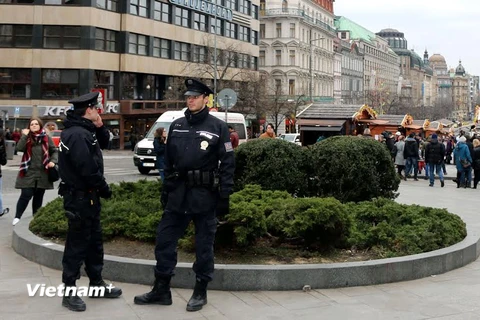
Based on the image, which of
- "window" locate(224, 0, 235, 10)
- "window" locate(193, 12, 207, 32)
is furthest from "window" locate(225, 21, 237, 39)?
"window" locate(193, 12, 207, 32)

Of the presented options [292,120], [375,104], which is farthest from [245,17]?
[375,104]

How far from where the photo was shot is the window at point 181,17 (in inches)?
2219

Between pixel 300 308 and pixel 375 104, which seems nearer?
pixel 300 308

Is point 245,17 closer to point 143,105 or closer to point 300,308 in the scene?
point 143,105

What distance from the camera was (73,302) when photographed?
18.3ft

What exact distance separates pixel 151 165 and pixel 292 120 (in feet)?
127

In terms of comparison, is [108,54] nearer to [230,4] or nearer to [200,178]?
[230,4]

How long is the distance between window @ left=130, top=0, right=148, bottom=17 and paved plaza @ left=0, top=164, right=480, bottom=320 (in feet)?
149

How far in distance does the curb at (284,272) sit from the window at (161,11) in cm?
4852

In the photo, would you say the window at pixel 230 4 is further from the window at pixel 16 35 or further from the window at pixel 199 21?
the window at pixel 16 35

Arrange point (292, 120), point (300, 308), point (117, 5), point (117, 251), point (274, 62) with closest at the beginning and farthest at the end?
point (300, 308) < point (117, 251) < point (117, 5) < point (292, 120) < point (274, 62)

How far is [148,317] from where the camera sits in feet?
17.8

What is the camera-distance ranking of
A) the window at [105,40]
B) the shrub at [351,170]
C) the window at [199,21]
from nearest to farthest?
1. the shrub at [351,170]
2. the window at [105,40]
3. the window at [199,21]

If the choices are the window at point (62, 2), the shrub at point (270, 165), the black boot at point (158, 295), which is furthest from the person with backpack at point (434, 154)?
the window at point (62, 2)
